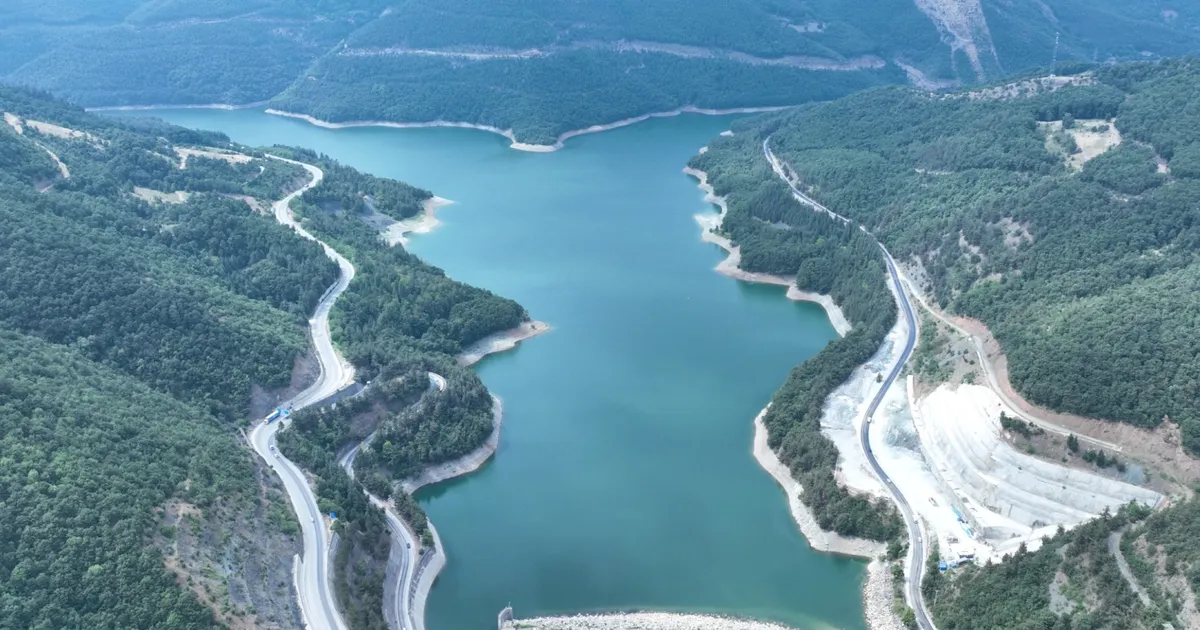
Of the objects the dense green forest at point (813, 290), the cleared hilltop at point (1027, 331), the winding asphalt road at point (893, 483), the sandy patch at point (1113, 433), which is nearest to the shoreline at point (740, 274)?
the dense green forest at point (813, 290)

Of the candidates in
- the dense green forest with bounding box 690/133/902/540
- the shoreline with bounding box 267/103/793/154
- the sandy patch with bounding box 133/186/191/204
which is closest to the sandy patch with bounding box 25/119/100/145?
the sandy patch with bounding box 133/186/191/204

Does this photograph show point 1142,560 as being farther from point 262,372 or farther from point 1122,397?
point 262,372

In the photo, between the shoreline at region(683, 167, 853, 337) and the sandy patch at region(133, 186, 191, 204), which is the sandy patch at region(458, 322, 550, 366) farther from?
the sandy patch at region(133, 186, 191, 204)

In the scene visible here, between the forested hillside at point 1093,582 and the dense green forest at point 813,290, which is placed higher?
the forested hillside at point 1093,582

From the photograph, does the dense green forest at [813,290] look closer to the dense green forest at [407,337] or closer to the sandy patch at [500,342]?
the dense green forest at [407,337]

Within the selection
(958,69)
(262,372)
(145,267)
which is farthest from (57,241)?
(958,69)

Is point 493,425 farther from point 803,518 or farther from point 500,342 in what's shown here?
point 803,518
